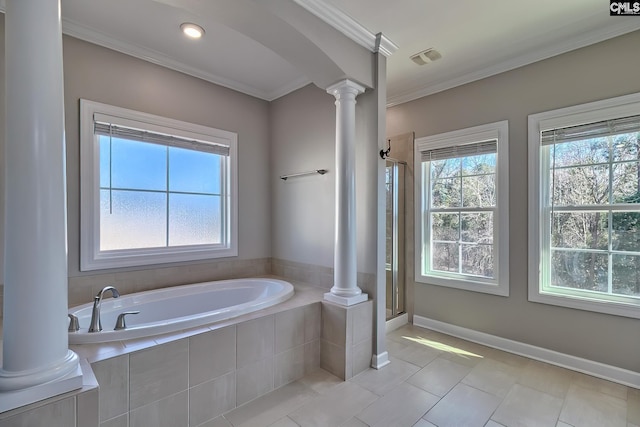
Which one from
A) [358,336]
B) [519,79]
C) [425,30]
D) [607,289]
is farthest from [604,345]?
[425,30]

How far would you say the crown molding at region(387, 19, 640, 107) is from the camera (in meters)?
2.16

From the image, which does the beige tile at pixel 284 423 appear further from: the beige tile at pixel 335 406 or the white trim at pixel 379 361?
the white trim at pixel 379 361

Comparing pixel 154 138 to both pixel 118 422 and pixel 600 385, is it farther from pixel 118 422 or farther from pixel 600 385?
pixel 600 385

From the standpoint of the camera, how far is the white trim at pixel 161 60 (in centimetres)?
224

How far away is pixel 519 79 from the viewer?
2.62m

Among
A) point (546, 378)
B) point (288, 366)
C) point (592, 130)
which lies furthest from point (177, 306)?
point (592, 130)

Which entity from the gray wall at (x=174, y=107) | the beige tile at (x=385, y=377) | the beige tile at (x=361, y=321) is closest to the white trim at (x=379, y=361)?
the beige tile at (x=385, y=377)

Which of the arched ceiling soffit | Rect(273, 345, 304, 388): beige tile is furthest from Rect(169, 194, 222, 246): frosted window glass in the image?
the arched ceiling soffit

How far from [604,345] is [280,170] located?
319 cm

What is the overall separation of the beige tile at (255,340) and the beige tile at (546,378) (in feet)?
5.99

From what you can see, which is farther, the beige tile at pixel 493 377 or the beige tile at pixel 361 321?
the beige tile at pixel 361 321

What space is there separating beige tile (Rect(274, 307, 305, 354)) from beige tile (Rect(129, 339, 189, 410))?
24.4 inches

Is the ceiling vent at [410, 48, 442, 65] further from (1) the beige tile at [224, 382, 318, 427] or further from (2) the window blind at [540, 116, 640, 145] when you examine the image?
(1) the beige tile at [224, 382, 318, 427]

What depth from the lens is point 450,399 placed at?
1971mm
